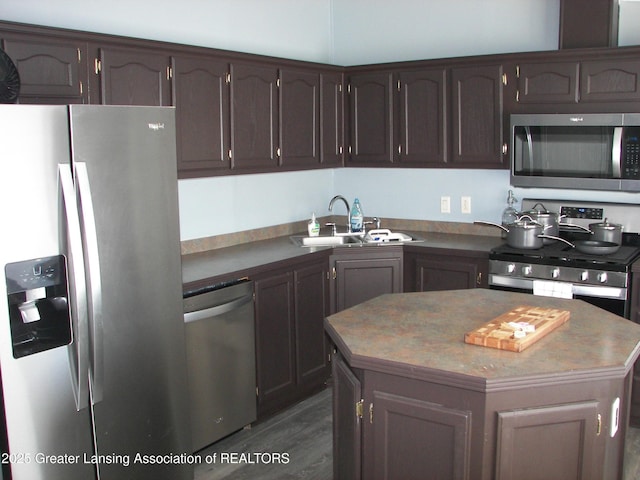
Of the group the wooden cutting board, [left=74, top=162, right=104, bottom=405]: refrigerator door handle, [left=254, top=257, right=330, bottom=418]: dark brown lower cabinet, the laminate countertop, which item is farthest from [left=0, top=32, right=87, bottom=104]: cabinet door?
the wooden cutting board

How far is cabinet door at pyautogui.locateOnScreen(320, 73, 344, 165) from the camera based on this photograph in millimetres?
4781

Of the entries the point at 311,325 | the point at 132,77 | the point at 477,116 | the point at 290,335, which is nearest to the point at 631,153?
the point at 477,116

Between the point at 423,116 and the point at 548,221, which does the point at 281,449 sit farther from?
the point at 423,116

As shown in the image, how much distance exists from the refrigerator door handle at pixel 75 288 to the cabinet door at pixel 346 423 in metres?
0.93

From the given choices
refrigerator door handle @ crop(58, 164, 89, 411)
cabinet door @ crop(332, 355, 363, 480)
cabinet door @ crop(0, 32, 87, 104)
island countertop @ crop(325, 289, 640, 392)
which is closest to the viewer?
island countertop @ crop(325, 289, 640, 392)

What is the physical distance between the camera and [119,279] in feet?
9.22

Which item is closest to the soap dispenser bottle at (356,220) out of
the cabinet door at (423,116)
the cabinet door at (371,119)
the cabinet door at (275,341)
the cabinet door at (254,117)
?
the cabinet door at (371,119)

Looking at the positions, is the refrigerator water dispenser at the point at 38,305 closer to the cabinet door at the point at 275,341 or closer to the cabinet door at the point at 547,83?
the cabinet door at the point at 275,341

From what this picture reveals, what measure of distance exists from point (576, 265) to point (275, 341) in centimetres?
169

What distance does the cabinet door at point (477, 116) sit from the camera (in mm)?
4379

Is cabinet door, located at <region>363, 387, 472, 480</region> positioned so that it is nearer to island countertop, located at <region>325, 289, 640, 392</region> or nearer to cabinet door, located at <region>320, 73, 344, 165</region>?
island countertop, located at <region>325, 289, 640, 392</region>

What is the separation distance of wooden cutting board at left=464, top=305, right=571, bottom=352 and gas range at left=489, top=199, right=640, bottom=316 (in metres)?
1.20

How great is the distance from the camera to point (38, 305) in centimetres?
255

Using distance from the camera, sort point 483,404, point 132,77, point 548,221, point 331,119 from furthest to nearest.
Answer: point 331,119
point 548,221
point 132,77
point 483,404
